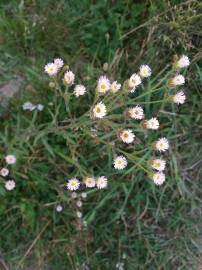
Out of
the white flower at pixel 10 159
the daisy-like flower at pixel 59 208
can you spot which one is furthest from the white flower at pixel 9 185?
the daisy-like flower at pixel 59 208

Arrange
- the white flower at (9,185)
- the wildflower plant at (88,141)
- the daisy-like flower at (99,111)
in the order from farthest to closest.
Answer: the white flower at (9,185) → the wildflower plant at (88,141) → the daisy-like flower at (99,111)

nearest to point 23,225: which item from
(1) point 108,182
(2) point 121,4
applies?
(1) point 108,182

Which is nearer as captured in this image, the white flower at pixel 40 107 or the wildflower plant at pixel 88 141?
the wildflower plant at pixel 88 141

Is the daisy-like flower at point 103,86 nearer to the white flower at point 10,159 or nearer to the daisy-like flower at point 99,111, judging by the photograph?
the daisy-like flower at point 99,111

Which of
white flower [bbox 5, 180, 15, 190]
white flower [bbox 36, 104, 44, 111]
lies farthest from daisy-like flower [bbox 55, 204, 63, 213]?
white flower [bbox 36, 104, 44, 111]

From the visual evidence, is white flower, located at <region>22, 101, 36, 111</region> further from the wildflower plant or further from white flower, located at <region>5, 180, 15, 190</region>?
white flower, located at <region>5, 180, 15, 190</region>

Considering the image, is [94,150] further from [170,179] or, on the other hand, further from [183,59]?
[183,59]

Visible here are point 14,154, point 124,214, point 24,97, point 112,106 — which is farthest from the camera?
point 124,214

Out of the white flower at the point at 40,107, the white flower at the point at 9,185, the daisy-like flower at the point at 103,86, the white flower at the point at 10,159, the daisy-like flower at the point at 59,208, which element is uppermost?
the white flower at the point at 40,107

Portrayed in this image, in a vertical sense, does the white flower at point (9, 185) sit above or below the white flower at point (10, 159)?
below
